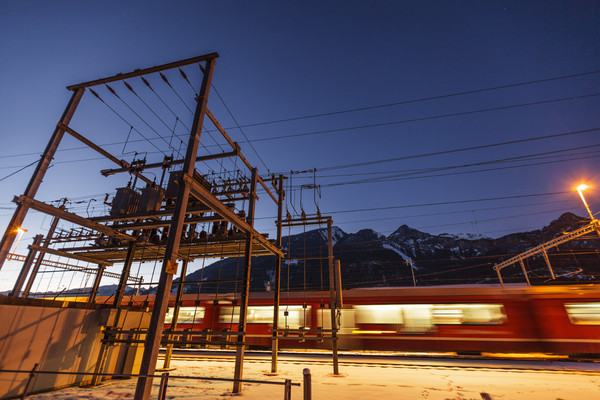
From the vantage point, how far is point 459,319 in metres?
13.4

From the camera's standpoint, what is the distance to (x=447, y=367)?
990 cm

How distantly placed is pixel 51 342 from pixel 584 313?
20039 millimetres

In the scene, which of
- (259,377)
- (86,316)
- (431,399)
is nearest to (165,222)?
(86,316)

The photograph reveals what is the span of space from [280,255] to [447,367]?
7661mm

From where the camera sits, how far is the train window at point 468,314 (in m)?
13.0

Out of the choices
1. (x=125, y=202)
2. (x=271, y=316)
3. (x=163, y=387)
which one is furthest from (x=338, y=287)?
(x=271, y=316)

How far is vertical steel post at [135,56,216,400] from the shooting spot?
4199 mm

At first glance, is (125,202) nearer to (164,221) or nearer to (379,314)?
(164,221)

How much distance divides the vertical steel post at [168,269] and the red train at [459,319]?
24.2ft

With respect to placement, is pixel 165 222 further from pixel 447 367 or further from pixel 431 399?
pixel 447 367

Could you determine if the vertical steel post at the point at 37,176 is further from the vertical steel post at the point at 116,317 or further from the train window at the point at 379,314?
the train window at the point at 379,314

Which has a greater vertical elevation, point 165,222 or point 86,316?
point 165,222

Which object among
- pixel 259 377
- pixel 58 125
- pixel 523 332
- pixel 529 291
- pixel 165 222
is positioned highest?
pixel 58 125

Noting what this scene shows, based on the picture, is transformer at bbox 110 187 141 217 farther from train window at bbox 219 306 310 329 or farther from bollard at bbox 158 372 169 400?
train window at bbox 219 306 310 329
